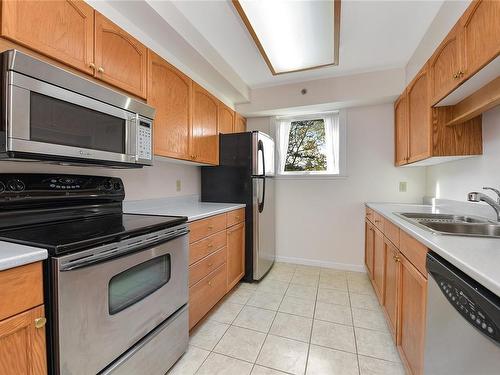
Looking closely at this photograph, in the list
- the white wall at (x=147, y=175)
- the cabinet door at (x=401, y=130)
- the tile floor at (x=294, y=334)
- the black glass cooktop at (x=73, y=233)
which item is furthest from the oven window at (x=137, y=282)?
the cabinet door at (x=401, y=130)

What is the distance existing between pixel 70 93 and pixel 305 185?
8.51ft

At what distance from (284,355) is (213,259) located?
0.83m

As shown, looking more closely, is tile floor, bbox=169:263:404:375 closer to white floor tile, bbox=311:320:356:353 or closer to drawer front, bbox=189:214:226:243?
white floor tile, bbox=311:320:356:353

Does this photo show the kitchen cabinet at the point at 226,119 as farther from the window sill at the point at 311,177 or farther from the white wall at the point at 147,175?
the window sill at the point at 311,177

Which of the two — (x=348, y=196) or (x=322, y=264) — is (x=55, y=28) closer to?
(x=348, y=196)

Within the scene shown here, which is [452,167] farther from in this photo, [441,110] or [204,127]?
[204,127]

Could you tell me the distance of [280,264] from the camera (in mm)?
3166

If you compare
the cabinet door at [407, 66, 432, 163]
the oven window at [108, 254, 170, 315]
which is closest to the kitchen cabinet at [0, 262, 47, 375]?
the oven window at [108, 254, 170, 315]

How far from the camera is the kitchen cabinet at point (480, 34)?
1.04 meters

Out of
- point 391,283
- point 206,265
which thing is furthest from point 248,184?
point 391,283

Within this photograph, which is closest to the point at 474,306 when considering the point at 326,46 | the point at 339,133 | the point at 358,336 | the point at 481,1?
the point at 358,336

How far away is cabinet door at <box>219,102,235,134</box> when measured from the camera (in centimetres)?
263

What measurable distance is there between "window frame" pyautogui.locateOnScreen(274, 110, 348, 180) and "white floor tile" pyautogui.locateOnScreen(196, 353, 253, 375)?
2.20 metres

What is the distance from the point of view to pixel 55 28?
1.10 m
